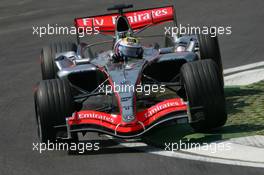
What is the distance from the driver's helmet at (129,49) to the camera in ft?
37.8

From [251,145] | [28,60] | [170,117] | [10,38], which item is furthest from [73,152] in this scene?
[10,38]

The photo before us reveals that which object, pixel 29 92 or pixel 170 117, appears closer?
pixel 170 117

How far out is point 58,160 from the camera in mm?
9906

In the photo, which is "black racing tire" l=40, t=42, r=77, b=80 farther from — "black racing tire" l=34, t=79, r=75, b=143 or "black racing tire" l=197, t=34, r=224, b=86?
"black racing tire" l=34, t=79, r=75, b=143

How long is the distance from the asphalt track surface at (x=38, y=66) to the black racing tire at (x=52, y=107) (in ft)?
1.11

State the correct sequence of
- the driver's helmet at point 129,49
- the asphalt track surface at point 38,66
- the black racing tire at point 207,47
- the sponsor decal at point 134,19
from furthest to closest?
the sponsor decal at point 134,19 → the black racing tire at point 207,47 → the driver's helmet at point 129,49 → the asphalt track surface at point 38,66

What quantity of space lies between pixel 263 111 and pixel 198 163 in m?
2.45

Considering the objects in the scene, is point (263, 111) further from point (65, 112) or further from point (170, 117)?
point (65, 112)

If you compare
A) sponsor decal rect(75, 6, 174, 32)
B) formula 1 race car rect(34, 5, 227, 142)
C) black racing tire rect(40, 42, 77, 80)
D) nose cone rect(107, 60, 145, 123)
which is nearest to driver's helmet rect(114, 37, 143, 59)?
formula 1 race car rect(34, 5, 227, 142)

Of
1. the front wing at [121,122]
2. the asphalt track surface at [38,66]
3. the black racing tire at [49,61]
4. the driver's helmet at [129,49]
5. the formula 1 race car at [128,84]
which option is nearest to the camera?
the asphalt track surface at [38,66]

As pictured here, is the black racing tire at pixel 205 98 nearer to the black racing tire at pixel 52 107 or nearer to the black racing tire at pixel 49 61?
the black racing tire at pixel 52 107

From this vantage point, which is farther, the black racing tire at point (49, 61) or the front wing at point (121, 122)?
the black racing tire at point (49, 61)

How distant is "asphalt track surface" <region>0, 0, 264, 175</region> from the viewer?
30.8ft

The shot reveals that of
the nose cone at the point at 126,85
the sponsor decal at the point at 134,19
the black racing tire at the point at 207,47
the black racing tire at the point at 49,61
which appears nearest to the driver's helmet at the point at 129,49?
the nose cone at the point at 126,85
